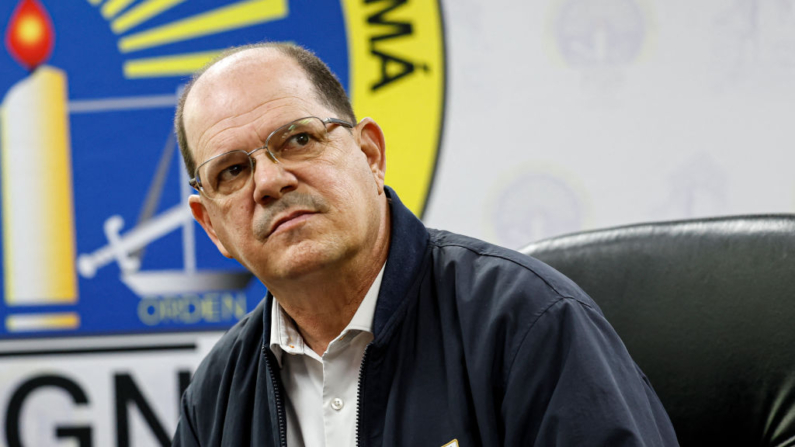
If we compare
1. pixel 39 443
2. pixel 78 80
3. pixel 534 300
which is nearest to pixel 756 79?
pixel 534 300

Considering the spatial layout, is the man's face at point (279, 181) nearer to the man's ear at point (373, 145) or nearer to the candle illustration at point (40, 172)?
the man's ear at point (373, 145)

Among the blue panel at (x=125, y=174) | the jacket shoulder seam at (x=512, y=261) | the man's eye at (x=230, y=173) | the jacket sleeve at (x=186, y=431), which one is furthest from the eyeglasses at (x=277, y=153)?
the blue panel at (x=125, y=174)

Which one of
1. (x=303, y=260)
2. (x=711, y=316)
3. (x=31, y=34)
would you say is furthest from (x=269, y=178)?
(x=31, y=34)

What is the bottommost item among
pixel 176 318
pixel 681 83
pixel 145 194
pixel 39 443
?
pixel 39 443

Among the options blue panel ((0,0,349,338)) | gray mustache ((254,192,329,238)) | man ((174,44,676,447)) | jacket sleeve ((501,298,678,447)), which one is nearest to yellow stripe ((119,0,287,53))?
blue panel ((0,0,349,338))

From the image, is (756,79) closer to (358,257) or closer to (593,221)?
(593,221)

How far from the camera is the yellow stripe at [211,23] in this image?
213 cm

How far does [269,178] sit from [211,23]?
1247 millimetres

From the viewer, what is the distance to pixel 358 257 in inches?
43.8

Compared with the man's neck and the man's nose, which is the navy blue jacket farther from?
the man's nose

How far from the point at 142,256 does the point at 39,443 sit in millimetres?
656

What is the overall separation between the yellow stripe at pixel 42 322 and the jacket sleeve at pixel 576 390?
1.70 metres

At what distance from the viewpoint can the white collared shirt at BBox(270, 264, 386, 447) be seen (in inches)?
41.9

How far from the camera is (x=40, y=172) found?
2.20m
